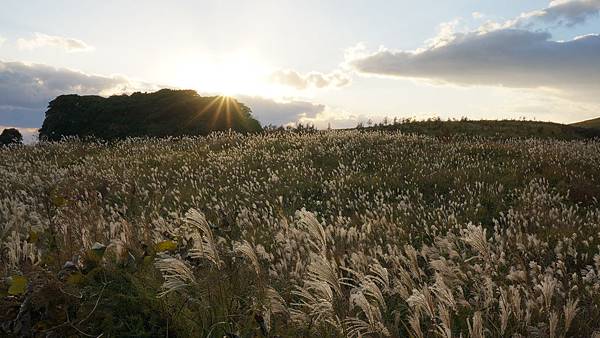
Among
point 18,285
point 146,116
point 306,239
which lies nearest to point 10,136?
point 146,116

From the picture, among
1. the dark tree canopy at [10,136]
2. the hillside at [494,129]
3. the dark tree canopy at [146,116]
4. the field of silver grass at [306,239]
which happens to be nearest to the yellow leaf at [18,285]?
the field of silver grass at [306,239]

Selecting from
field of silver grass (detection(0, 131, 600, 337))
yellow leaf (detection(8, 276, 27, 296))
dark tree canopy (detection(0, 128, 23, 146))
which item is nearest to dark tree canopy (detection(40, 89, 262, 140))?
dark tree canopy (detection(0, 128, 23, 146))

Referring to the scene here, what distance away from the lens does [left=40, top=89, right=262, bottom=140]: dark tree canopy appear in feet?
78.7

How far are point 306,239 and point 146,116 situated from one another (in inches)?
867

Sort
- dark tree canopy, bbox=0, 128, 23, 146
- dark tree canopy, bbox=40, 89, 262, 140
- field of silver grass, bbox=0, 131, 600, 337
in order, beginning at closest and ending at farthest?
field of silver grass, bbox=0, 131, 600, 337
dark tree canopy, bbox=40, 89, 262, 140
dark tree canopy, bbox=0, 128, 23, 146

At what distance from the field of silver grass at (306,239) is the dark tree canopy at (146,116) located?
4.96 meters

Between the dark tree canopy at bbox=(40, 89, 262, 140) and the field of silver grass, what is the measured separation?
496 centimetres

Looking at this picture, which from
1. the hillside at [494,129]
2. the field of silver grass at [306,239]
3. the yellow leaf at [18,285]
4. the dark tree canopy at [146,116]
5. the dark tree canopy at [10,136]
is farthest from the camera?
the dark tree canopy at [10,136]

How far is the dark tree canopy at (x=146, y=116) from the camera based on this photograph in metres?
24.0

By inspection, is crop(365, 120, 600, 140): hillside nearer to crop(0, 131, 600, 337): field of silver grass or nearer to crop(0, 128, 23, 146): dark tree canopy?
crop(0, 131, 600, 337): field of silver grass

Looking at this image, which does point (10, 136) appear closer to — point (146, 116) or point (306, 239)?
point (146, 116)

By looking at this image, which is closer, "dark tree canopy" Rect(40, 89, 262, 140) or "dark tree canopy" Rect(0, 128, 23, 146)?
"dark tree canopy" Rect(40, 89, 262, 140)

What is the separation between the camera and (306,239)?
5207mm

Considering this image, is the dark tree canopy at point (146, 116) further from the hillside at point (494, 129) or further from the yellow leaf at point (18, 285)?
the yellow leaf at point (18, 285)
